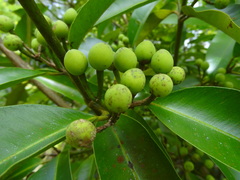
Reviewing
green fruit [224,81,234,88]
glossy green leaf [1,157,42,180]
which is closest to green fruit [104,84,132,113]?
glossy green leaf [1,157,42,180]

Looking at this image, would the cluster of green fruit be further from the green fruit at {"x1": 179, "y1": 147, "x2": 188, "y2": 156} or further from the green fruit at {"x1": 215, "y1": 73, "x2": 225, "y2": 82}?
the green fruit at {"x1": 179, "y1": 147, "x2": 188, "y2": 156}

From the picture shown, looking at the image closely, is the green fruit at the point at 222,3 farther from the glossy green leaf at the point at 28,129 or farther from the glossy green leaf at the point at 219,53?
the glossy green leaf at the point at 28,129

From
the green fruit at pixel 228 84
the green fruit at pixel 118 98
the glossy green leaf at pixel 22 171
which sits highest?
the green fruit at pixel 118 98

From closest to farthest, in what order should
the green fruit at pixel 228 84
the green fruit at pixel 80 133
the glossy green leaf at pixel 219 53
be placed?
1. the green fruit at pixel 80 133
2. the green fruit at pixel 228 84
3. the glossy green leaf at pixel 219 53

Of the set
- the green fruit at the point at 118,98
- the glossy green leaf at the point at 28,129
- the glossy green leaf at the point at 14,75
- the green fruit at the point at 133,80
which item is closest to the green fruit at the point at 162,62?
the green fruit at the point at 133,80

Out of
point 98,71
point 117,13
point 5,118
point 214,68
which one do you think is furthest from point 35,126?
point 214,68

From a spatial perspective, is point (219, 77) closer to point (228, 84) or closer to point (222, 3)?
point (228, 84)

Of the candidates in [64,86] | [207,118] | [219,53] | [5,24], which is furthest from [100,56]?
[219,53]
